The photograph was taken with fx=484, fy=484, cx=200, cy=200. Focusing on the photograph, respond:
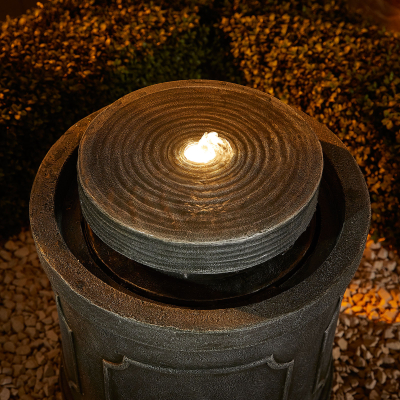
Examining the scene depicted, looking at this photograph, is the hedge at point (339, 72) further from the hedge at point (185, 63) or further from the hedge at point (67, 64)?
the hedge at point (67, 64)

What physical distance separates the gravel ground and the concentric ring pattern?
182 cm

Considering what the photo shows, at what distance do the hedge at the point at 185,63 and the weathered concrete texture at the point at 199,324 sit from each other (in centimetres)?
109

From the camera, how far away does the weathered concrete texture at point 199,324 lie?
2.11m

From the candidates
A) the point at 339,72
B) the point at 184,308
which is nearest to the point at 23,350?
the point at 184,308

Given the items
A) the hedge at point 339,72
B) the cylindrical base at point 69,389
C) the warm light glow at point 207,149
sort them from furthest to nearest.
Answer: the hedge at point 339,72 < the cylindrical base at point 69,389 < the warm light glow at point 207,149

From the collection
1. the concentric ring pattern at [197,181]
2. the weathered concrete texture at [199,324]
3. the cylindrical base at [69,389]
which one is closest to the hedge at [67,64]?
the weathered concrete texture at [199,324]

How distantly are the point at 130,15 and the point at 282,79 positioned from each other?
1.45 m

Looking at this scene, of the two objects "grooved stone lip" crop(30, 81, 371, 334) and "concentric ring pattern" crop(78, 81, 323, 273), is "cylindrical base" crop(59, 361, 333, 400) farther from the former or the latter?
"concentric ring pattern" crop(78, 81, 323, 273)

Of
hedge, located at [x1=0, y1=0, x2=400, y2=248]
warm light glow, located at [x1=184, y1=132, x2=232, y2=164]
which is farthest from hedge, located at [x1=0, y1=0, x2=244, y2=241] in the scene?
warm light glow, located at [x1=184, y1=132, x2=232, y2=164]

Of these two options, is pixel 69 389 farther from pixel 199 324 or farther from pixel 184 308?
pixel 199 324

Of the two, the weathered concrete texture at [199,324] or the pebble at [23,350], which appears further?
the pebble at [23,350]

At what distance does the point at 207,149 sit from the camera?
246 cm

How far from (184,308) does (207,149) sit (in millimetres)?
798

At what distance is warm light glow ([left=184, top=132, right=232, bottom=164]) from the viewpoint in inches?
96.8
